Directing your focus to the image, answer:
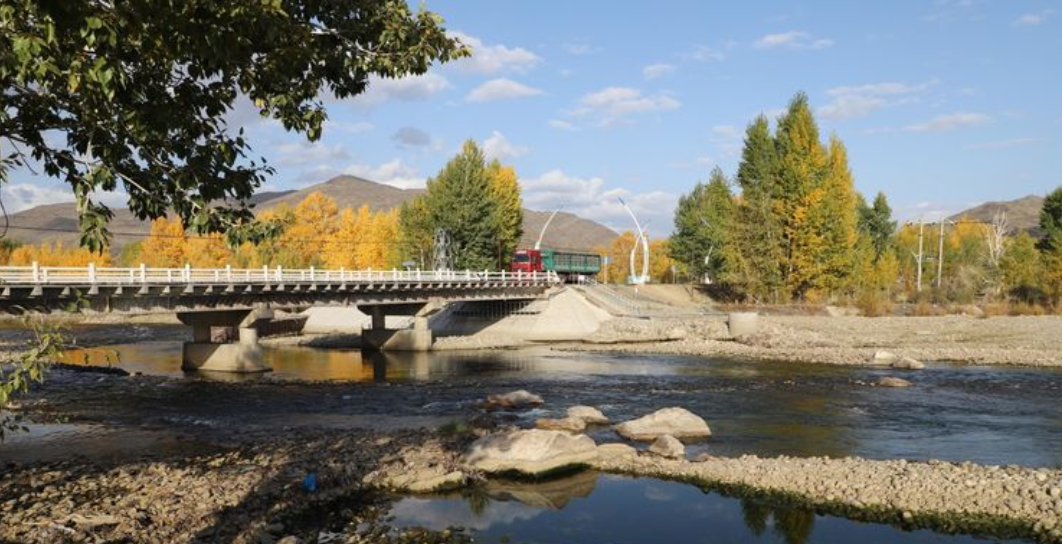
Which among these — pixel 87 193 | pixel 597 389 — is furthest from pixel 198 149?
pixel 597 389

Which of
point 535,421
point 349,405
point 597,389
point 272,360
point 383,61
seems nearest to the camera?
point 383,61

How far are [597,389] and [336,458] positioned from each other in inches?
713

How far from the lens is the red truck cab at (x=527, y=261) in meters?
87.4

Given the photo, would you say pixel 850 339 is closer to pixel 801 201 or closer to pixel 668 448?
pixel 801 201

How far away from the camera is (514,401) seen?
104 feet

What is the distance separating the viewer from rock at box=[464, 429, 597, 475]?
2002 centimetres

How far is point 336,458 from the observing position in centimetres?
2102

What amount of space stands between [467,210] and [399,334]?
28926mm

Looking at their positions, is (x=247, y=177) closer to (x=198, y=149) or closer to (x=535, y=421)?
(x=198, y=149)

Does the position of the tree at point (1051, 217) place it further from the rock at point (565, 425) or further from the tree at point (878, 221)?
the rock at point (565, 425)

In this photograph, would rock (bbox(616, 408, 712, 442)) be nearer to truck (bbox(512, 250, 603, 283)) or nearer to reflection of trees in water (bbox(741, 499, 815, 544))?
reflection of trees in water (bbox(741, 499, 815, 544))

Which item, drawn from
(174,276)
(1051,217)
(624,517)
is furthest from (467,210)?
(624,517)

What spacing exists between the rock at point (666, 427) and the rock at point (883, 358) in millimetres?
23904

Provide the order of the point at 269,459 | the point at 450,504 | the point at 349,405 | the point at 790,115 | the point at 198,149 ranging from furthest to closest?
the point at 790,115, the point at 349,405, the point at 269,459, the point at 450,504, the point at 198,149
